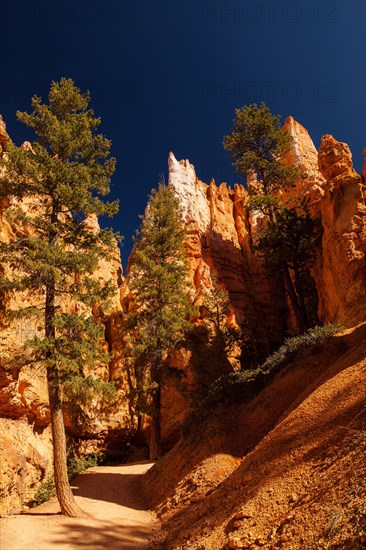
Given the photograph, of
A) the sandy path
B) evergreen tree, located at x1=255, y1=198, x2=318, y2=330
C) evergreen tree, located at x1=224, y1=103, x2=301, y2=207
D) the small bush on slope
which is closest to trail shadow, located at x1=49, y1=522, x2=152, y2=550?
the sandy path

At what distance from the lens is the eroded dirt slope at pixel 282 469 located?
5.39 m

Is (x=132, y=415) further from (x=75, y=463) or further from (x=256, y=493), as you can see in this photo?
(x=256, y=493)

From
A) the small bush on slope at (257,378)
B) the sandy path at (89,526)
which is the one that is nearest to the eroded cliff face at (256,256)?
the small bush on slope at (257,378)

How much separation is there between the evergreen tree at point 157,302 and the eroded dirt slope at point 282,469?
5469 millimetres

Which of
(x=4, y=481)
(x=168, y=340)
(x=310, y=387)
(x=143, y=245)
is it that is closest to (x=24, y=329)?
(x=4, y=481)

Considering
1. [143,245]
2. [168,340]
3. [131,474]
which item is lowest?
[131,474]

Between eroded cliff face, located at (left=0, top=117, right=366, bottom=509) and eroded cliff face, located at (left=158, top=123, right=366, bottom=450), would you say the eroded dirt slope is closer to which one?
eroded cliff face, located at (left=0, top=117, right=366, bottom=509)

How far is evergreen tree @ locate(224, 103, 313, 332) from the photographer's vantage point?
70.7 feet

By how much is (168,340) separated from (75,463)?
8.60m

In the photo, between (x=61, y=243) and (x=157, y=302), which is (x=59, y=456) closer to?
(x=61, y=243)

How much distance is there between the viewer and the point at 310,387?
11344 mm

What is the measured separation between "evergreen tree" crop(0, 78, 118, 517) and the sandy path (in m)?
0.90

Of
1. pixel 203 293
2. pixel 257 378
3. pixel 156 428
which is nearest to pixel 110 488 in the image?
pixel 156 428

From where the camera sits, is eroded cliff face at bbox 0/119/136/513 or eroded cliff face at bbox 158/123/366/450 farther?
eroded cliff face at bbox 158/123/366/450
